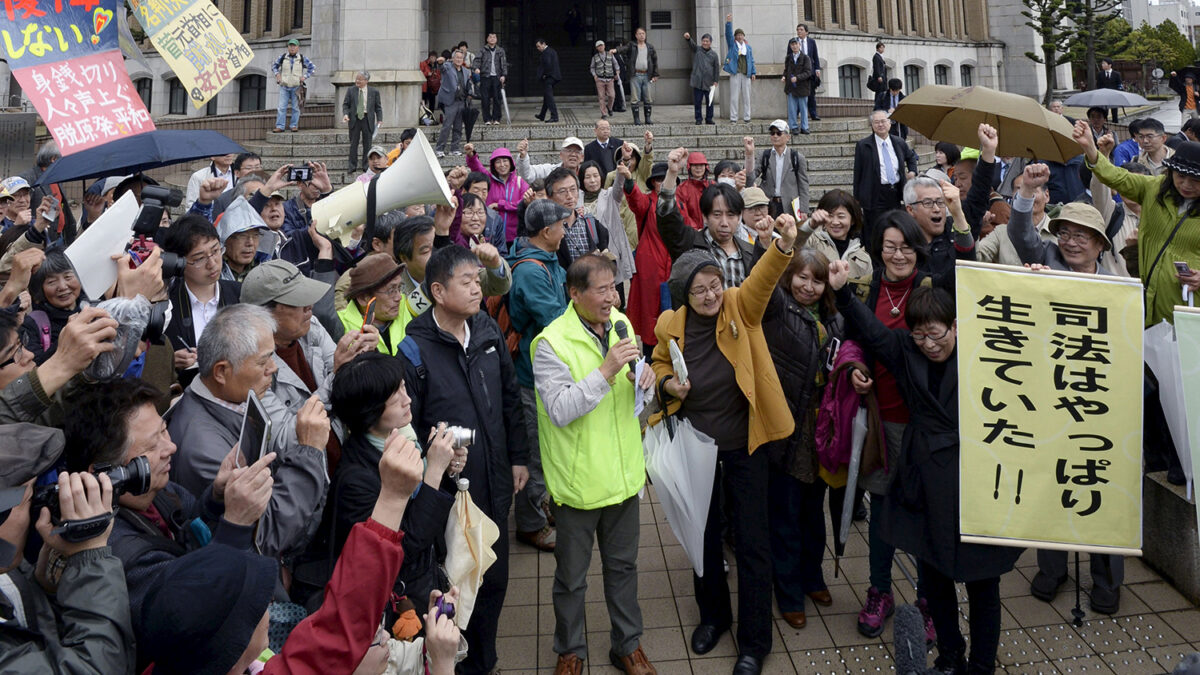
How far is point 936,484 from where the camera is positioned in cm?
387

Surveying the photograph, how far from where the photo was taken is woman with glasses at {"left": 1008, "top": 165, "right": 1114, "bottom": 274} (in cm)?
484

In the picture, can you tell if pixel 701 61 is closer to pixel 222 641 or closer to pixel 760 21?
pixel 760 21

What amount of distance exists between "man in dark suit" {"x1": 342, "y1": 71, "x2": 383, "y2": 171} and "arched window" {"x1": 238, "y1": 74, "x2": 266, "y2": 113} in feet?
55.9

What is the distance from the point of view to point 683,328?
4.24 meters

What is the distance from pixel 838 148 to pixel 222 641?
1501 cm

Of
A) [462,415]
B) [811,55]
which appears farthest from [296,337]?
[811,55]

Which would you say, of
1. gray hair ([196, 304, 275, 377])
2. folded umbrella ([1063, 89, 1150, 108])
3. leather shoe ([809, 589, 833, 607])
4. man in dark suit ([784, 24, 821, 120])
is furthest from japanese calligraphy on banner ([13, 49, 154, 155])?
folded umbrella ([1063, 89, 1150, 108])

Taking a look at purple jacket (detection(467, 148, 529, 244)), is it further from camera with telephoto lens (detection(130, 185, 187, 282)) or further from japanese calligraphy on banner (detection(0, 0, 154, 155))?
camera with telephoto lens (detection(130, 185, 187, 282))

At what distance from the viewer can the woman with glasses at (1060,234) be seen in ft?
15.9

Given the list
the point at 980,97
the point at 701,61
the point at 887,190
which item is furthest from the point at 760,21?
the point at 980,97

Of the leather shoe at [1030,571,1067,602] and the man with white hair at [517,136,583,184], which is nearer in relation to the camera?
the leather shoe at [1030,571,1067,602]

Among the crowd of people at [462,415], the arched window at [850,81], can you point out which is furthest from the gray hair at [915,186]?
the arched window at [850,81]

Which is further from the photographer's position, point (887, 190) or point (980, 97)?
point (887, 190)

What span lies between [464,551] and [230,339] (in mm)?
1192
